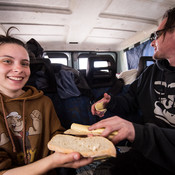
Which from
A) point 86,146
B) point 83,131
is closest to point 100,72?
point 83,131

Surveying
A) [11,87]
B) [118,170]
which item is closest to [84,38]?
[11,87]

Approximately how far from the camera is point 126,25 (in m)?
3.40

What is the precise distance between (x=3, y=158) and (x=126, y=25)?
4.13 m

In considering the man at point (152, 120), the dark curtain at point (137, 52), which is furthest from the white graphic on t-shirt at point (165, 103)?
the dark curtain at point (137, 52)

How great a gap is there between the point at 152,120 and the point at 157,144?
0.54 m

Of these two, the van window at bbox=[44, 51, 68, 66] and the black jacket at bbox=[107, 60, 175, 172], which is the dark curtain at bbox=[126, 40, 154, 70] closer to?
the van window at bbox=[44, 51, 68, 66]

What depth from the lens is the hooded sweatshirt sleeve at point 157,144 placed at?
566mm

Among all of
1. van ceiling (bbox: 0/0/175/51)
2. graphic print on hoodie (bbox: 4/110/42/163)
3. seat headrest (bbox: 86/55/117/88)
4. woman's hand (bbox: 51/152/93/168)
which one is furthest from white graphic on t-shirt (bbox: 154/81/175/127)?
van ceiling (bbox: 0/0/175/51)

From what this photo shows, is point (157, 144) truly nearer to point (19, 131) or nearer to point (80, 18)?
point (19, 131)

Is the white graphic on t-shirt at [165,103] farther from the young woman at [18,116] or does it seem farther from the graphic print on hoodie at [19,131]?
the graphic print on hoodie at [19,131]

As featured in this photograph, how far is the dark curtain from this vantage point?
3.96 m

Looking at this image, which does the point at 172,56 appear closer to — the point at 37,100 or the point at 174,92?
the point at 174,92

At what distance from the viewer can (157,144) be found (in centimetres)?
58

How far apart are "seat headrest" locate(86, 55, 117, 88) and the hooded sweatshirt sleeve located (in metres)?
0.83
